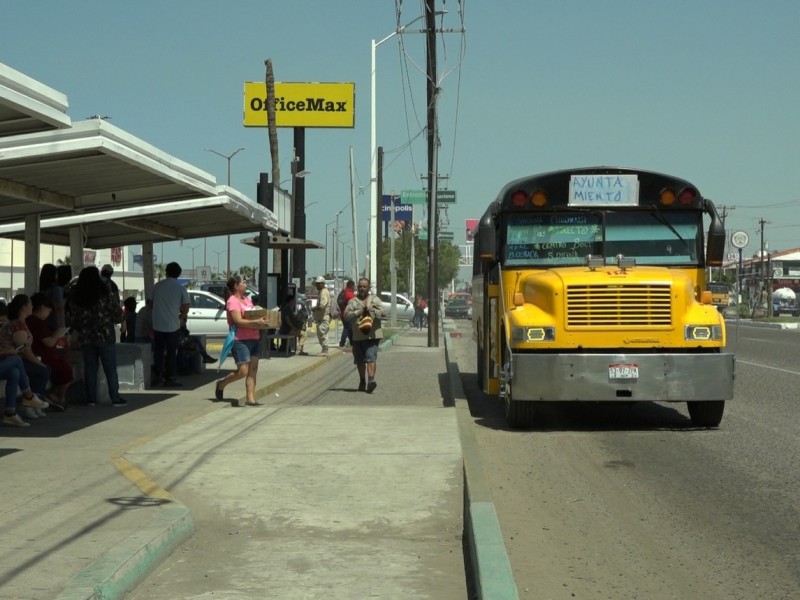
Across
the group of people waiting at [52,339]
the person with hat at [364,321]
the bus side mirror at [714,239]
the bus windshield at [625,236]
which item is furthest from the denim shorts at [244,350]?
the bus side mirror at [714,239]

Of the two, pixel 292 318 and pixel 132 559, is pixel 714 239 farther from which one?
pixel 292 318

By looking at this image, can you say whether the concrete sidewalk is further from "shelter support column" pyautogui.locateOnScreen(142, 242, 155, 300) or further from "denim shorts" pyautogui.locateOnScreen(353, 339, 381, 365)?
"shelter support column" pyautogui.locateOnScreen(142, 242, 155, 300)

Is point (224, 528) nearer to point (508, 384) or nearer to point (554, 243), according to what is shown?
point (508, 384)

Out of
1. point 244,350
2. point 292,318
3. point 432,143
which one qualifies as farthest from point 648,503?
point 432,143

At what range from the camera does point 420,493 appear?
9250mm

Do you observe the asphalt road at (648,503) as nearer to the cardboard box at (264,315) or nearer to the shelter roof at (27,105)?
the cardboard box at (264,315)

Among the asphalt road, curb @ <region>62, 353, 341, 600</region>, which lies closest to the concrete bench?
the asphalt road

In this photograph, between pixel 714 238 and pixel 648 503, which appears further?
pixel 714 238

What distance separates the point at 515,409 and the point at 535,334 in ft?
3.11

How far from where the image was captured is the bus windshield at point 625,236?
1429cm

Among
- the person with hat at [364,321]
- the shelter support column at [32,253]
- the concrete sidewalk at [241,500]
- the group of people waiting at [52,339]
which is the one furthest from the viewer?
the person with hat at [364,321]

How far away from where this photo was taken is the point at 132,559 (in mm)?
6547

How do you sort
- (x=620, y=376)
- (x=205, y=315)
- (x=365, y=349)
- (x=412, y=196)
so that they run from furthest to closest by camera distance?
(x=412, y=196) < (x=205, y=315) < (x=365, y=349) < (x=620, y=376)

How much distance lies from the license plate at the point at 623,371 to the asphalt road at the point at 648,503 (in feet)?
2.16
